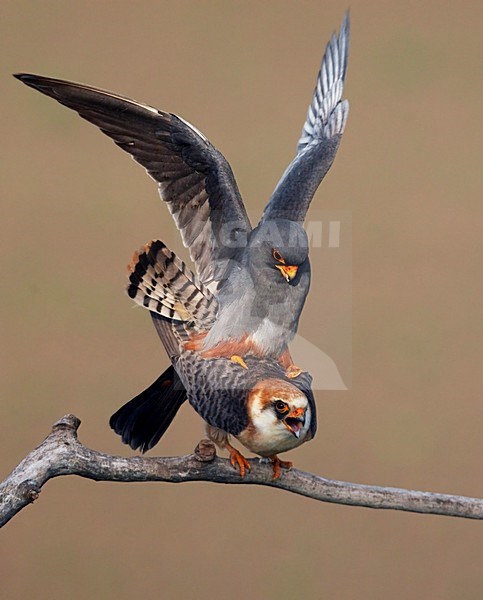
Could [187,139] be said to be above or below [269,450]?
above

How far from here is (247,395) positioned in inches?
69.1

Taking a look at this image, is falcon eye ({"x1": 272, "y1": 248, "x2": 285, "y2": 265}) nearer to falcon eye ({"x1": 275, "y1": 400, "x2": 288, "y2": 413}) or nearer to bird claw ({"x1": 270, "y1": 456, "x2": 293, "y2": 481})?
falcon eye ({"x1": 275, "y1": 400, "x2": 288, "y2": 413})

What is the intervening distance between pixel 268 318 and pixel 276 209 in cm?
24

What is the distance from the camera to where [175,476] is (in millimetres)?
1894

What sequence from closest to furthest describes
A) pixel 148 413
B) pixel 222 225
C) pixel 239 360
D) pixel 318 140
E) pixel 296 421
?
pixel 296 421, pixel 239 360, pixel 222 225, pixel 148 413, pixel 318 140

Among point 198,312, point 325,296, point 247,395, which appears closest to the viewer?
point 247,395

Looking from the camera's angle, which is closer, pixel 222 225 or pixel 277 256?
pixel 277 256

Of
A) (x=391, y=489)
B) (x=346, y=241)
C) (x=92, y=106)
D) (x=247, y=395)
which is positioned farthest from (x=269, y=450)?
(x=92, y=106)

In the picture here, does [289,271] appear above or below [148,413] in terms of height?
above

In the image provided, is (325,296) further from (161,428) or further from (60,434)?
(60,434)

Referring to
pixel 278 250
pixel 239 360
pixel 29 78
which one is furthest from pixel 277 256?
pixel 29 78

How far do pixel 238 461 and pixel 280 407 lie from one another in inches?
10.4

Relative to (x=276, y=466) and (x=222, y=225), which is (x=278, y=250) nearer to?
(x=222, y=225)

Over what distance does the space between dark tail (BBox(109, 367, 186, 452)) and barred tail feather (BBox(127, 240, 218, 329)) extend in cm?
24
